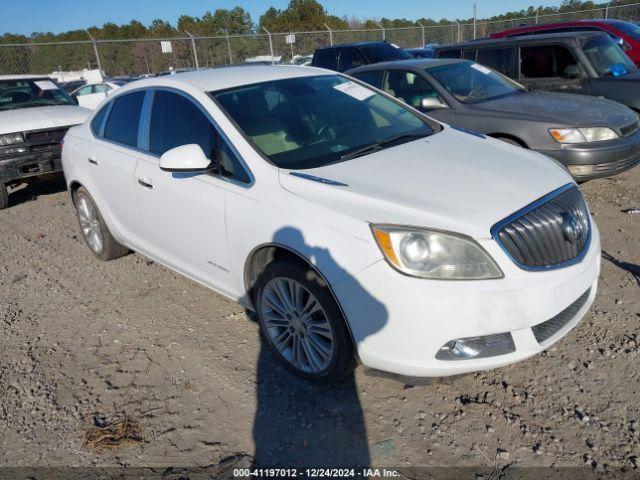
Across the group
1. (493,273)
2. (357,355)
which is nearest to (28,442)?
(357,355)

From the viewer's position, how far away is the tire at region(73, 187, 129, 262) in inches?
192

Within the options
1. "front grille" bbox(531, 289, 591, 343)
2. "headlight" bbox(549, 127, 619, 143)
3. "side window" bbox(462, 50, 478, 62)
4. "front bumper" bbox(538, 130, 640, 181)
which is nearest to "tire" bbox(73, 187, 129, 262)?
"front grille" bbox(531, 289, 591, 343)

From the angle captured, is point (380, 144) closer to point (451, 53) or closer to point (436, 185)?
point (436, 185)

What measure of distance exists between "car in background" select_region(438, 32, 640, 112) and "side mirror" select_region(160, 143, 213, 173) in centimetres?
578

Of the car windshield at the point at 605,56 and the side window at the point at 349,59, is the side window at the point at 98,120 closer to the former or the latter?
the car windshield at the point at 605,56

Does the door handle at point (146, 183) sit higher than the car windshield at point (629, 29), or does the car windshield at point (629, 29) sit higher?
the car windshield at point (629, 29)

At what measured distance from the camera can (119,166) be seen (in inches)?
163

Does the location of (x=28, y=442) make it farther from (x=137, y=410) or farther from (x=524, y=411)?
(x=524, y=411)

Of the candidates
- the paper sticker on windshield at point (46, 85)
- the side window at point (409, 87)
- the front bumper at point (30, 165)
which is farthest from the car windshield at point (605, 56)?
the paper sticker on windshield at point (46, 85)

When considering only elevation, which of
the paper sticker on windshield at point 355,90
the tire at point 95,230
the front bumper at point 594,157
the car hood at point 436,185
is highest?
the paper sticker on windshield at point 355,90

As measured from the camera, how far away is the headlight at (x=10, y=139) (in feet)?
23.1

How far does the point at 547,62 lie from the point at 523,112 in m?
2.37

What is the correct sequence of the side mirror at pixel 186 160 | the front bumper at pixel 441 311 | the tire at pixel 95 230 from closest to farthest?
the front bumper at pixel 441 311
the side mirror at pixel 186 160
the tire at pixel 95 230

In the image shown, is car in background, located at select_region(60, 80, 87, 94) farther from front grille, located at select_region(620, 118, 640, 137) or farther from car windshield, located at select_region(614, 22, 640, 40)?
front grille, located at select_region(620, 118, 640, 137)
